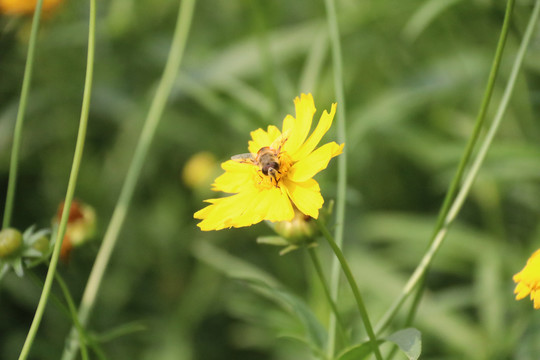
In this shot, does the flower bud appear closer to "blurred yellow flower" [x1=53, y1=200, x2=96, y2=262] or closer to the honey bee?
the honey bee

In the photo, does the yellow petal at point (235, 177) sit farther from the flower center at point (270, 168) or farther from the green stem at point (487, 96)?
the green stem at point (487, 96)

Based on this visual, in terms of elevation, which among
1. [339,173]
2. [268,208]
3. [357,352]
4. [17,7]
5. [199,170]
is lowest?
[357,352]

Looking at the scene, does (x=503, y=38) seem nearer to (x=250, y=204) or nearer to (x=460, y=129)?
(x=250, y=204)

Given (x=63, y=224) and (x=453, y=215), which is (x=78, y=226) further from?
(x=453, y=215)

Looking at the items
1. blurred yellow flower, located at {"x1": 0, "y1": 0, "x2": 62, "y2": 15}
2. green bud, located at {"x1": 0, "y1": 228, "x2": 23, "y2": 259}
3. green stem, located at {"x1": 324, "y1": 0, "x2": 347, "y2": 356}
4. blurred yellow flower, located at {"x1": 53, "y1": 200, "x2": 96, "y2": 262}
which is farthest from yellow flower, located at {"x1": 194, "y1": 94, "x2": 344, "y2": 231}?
blurred yellow flower, located at {"x1": 0, "y1": 0, "x2": 62, "y2": 15}

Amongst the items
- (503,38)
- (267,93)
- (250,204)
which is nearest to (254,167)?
(250,204)

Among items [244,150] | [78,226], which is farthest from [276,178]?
[244,150]

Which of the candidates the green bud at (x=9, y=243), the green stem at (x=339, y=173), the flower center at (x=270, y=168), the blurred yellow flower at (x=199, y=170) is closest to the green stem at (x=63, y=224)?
the green bud at (x=9, y=243)

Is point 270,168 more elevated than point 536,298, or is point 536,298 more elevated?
point 270,168
